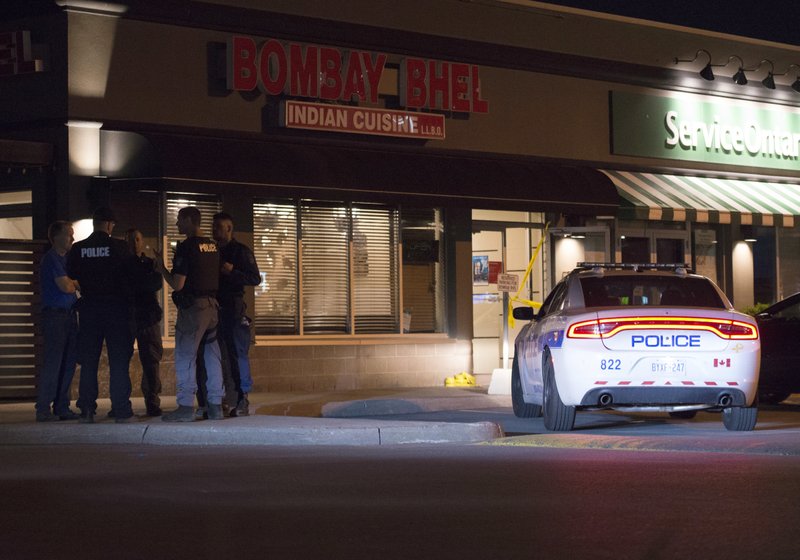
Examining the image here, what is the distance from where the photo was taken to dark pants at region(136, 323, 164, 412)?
1427cm

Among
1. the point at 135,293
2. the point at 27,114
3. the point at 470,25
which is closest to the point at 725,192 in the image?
the point at 470,25

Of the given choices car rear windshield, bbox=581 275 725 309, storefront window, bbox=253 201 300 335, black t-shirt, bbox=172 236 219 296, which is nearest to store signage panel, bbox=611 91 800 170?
storefront window, bbox=253 201 300 335

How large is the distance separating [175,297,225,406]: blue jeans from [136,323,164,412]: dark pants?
3.60 feet

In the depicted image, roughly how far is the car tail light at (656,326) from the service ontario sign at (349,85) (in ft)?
26.3

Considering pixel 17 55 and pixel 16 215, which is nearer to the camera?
pixel 17 55

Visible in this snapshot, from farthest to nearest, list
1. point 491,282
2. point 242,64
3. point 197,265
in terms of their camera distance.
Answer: point 491,282
point 242,64
point 197,265

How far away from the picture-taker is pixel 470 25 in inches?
866

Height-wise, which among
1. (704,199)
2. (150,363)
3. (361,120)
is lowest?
(150,363)

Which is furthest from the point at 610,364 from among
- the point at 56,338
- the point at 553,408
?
the point at 56,338

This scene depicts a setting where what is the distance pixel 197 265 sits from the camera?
1308 centimetres

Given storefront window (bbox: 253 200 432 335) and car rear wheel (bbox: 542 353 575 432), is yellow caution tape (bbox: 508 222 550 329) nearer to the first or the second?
storefront window (bbox: 253 200 432 335)

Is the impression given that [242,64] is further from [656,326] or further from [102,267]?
[656,326]

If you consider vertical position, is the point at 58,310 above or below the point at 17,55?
below

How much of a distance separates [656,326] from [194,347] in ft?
13.7
